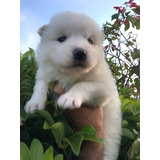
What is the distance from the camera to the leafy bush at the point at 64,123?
959mm

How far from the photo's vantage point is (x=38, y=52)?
157cm

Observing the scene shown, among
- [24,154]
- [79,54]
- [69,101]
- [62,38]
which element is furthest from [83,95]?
[24,154]

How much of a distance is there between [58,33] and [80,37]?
17cm

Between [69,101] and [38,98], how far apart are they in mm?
287

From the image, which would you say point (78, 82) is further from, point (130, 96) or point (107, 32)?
point (107, 32)

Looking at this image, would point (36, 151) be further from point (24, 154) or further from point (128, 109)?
point (128, 109)

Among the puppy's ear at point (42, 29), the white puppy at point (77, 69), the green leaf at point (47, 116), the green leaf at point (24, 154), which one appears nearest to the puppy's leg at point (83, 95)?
the white puppy at point (77, 69)

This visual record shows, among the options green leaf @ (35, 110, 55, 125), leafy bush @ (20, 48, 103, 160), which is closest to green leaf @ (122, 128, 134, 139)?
leafy bush @ (20, 48, 103, 160)

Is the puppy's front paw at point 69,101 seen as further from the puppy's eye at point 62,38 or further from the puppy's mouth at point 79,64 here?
the puppy's eye at point 62,38

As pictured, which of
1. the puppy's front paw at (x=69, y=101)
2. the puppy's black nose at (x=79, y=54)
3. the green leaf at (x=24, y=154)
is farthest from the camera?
the puppy's black nose at (x=79, y=54)
